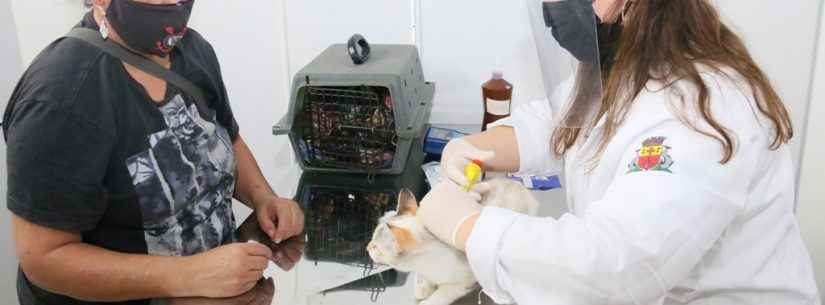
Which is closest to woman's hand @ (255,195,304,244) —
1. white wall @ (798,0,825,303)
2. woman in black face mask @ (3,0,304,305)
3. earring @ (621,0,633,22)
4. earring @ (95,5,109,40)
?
woman in black face mask @ (3,0,304,305)

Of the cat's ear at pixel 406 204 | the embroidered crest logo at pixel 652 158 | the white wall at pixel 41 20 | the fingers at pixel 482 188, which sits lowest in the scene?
the cat's ear at pixel 406 204

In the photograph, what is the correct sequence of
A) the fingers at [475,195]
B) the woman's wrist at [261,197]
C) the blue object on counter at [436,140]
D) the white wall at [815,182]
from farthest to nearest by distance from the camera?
the white wall at [815,182] → the blue object on counter at [436,140] → the woman's wrist at [261,197] → the fingers at [475,195]

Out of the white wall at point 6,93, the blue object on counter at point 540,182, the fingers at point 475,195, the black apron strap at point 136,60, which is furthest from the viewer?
the white wall at point 6,93

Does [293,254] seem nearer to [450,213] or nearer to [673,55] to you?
[450,213]

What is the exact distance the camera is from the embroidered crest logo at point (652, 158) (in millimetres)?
874

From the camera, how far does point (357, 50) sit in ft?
5.58

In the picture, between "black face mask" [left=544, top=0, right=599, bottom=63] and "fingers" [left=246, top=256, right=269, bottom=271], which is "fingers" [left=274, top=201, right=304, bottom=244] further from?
"black face mask" [left=544, top=0, right=599, bottom=63]

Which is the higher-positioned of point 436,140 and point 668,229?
point 668,229

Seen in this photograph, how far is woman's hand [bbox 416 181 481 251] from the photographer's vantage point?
3.30ft

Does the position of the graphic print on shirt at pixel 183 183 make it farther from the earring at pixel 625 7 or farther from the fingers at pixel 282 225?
the earring at pixel 625 7

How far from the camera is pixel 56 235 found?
1157 mm

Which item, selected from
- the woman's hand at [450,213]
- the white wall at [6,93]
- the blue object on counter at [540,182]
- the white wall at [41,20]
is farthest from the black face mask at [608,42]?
the white wall at [6,93]

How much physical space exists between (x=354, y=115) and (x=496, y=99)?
0.48 metres

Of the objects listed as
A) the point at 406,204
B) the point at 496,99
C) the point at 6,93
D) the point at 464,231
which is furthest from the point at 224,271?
the point at 6,93
